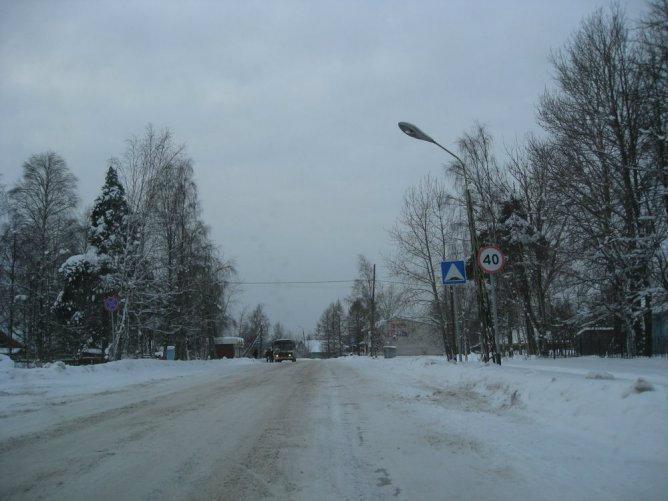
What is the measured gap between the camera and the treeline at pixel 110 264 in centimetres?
2822

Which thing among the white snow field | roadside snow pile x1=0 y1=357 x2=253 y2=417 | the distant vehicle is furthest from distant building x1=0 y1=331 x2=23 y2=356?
the white snow field

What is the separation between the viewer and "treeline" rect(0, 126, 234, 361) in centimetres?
2822

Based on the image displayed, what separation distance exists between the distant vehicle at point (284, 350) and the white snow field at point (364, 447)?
48.9 metres

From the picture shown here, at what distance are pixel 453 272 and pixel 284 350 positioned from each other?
44.8 m

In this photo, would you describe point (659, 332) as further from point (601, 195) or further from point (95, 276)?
point (95, 276)

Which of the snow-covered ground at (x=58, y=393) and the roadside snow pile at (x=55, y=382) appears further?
the roadside snow pile at (x=55, y=382)

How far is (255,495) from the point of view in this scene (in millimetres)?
4566

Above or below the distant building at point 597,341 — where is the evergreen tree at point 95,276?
above

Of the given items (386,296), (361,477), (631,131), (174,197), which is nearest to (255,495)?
(361,477)

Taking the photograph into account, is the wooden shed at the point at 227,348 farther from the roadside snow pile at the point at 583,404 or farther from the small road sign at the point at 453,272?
the roadside snow pile at the point at 583,404

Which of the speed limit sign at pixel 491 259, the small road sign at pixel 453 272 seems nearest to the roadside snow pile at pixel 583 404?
the speed limit sign at pixel 491 259

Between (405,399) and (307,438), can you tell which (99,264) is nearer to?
(405,399)

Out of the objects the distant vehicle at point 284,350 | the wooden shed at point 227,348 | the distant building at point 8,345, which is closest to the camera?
the distant building at point 8,345

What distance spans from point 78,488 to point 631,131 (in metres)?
22.3
